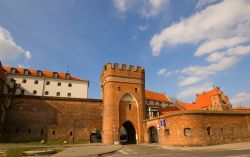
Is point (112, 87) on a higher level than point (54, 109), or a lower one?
higher

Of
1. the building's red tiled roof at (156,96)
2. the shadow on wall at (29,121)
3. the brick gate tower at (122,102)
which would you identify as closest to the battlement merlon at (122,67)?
the brick gate tower at (122,102)

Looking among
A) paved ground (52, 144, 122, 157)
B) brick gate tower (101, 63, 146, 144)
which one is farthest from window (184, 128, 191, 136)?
brick gate tower (101, 63, 146, 144)

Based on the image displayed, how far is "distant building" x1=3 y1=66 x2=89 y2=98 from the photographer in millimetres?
48094

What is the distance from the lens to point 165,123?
26.6 m

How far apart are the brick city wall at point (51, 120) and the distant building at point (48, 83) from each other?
1660 centimetres

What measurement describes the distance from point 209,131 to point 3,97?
30186 mm

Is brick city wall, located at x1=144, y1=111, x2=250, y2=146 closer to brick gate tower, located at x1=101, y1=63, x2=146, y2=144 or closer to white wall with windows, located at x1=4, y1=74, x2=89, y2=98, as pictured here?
brick gate tower, located at x1=101, y1=63, x2=146, y2=144

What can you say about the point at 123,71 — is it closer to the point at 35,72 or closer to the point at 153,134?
the point at 153,134

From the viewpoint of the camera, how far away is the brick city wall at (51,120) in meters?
31.1

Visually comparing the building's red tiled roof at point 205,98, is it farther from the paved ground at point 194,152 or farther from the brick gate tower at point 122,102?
the paved ground at point 194,152

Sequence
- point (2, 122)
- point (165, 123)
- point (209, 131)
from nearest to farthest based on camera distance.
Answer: point (209, 131), point (165, 123), point (2, 122)

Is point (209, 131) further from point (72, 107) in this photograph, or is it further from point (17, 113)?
point (17, 113)

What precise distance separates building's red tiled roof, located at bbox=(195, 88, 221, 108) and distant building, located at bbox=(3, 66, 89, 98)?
35.1m

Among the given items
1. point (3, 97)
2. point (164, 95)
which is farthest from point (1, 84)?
point (164, 95)
